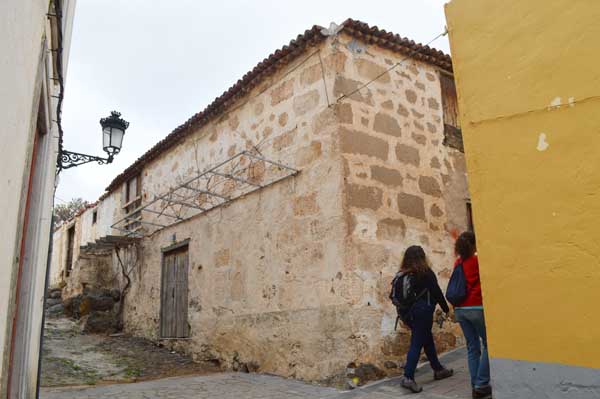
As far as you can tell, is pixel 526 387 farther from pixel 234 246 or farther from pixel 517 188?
pixel 234 246

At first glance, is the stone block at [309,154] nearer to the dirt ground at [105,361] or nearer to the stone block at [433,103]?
the stone block at [433,103]

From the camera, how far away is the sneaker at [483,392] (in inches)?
162

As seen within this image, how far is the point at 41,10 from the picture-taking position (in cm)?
295

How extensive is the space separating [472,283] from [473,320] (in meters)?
0.31

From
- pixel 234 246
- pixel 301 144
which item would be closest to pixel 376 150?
pixel 301 144

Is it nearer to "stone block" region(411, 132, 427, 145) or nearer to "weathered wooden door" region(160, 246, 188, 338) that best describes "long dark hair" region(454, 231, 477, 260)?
"stone block" region(411, 132, 427, 145)

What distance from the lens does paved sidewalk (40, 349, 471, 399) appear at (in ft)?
15.9

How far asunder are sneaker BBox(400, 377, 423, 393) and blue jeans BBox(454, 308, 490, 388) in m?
0.64

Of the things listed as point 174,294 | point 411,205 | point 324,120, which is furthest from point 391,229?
point 174,294

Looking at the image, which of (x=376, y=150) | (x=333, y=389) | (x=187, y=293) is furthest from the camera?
(x=187, y=293)

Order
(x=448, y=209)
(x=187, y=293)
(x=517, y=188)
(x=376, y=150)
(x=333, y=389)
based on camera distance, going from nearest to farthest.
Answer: (x=517, y=188) → (x=333, y=389) → (x=376, y=150) → (x=448, y=209) → (x=187, y=293)

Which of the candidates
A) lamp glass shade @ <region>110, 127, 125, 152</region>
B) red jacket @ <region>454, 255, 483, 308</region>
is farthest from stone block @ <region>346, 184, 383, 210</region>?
lamp glass shade @ <region>110, 127, 125, 152</region>

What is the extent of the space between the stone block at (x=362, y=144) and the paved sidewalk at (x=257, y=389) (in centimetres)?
258

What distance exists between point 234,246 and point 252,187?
949 millimetres
